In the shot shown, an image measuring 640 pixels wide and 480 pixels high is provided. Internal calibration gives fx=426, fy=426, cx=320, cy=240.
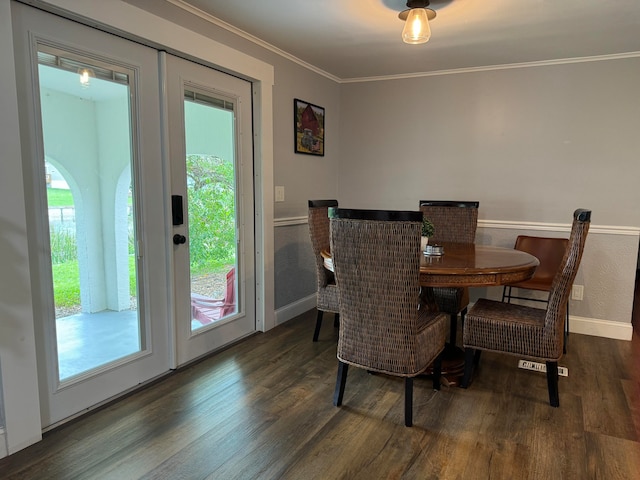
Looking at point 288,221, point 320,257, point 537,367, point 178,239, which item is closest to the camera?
point 178,239

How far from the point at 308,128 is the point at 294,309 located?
62.1 inches

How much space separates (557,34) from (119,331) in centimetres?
325

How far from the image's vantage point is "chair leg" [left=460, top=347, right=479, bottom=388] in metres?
2.39

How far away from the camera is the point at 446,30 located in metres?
2.76

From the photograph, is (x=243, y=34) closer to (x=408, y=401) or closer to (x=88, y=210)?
(x=88, y=210)

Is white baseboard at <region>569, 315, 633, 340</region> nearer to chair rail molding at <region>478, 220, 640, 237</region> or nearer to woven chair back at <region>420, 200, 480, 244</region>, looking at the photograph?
chair rail molding at <region>478, 220, 640, 237</region>

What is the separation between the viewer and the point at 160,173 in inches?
95.4

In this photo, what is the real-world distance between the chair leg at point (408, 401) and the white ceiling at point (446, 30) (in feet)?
6.55

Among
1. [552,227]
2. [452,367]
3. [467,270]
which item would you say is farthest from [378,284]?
[552,227]

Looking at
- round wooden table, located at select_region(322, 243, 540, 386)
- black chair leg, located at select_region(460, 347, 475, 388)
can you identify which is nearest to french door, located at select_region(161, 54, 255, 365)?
round wooden table, located at select_region(322, 243, 540, 386)

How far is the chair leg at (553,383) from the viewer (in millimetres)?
2211

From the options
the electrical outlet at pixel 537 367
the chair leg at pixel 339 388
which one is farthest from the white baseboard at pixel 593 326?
the chair leg at pixel 339 388

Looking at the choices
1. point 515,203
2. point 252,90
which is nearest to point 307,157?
point 252,90

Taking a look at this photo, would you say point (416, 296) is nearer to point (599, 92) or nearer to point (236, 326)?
point (236, 326)
